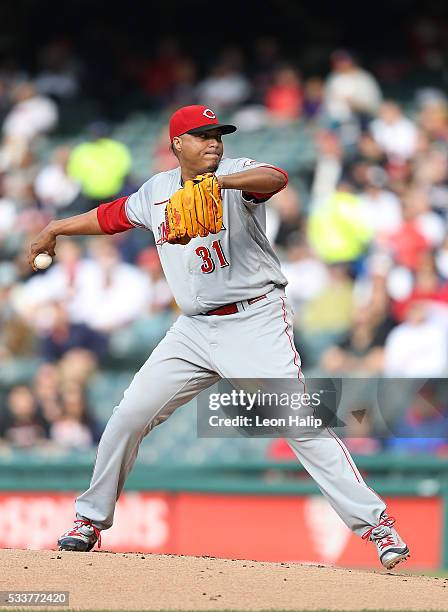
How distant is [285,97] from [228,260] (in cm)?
689

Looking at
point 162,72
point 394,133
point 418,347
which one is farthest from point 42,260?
point 162,72

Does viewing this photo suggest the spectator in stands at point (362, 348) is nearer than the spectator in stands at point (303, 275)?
Yes

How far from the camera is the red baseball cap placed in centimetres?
494

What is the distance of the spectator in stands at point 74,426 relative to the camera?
866cm

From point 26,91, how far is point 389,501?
6.91 m

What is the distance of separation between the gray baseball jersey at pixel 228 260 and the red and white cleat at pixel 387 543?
1.06m

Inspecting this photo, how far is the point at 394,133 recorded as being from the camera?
34.1 feet

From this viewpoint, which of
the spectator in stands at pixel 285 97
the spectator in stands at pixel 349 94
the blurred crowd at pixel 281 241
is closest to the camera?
the blurred crowd at pixel 281 241

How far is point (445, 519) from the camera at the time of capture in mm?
7191

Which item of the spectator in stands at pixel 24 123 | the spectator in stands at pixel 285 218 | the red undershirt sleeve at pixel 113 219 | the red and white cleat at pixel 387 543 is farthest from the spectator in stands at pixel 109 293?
the red and white cleat at pixel 387 543

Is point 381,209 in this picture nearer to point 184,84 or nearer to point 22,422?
point 22,422

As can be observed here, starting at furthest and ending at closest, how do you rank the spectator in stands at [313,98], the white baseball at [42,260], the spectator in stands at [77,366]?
1. the spectator in stands at [313,98]
2. the spectator in stands at [77,366]
3. the white baseball at [42,260]

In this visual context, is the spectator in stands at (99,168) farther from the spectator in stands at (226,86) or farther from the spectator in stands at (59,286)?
the spectator in stands at (226,86)

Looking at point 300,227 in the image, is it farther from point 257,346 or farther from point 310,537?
point 257,346
